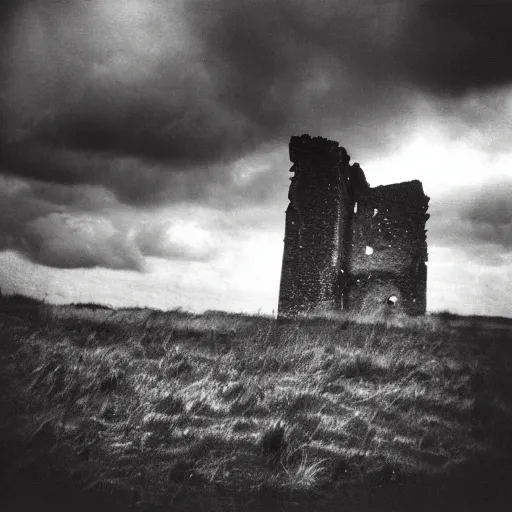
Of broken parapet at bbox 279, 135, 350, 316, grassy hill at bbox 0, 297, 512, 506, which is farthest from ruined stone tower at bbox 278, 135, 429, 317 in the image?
grassy hill at bbox 0, 297, 512, 506

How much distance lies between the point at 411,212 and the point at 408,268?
2.37 meters

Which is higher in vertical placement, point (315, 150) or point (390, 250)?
point (315, 150)

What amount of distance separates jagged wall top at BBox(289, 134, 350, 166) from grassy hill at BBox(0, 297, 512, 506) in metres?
9.72

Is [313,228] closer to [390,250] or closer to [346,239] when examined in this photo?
[346,239]

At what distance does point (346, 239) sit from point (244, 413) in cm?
1355

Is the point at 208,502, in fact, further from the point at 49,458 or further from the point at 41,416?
the point at 41,416

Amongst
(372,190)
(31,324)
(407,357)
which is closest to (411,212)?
(372,190)

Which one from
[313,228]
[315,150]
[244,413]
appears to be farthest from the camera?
[315,150]

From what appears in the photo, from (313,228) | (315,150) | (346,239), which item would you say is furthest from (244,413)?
(346,239)

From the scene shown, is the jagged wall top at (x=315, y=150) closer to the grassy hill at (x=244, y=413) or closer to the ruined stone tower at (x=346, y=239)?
the ruined stone tower at (x=346, y=239)

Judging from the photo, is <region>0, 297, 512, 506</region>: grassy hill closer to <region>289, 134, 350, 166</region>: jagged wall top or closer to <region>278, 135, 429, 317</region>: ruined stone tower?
<region>278, 135, 429, 317</region>: ruined stone tower

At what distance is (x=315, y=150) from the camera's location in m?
15.3

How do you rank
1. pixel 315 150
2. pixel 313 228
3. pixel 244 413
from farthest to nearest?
pixel 315 150
pixel 313 228
pixel 244 413

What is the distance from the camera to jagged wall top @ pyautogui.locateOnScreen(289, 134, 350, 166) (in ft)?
49.7
